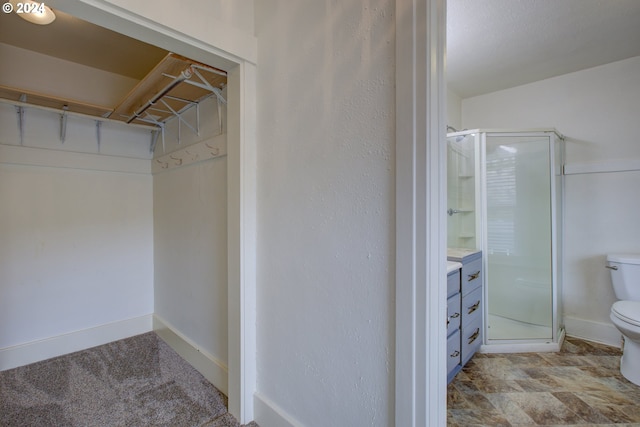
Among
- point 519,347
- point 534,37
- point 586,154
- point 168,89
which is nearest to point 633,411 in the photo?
point 519,347

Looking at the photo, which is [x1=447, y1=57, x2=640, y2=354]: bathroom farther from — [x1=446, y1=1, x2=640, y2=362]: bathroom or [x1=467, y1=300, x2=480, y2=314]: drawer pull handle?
[x1=467, y1=300, x2=480, y2=314]: drawer pull handle

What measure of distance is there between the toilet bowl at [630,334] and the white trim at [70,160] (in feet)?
12.3

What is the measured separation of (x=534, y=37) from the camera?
1.94 metres

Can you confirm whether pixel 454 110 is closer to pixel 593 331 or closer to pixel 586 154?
pixel 586 154

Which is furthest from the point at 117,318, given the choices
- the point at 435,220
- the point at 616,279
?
the point at 616,279

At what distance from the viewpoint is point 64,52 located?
2.15m

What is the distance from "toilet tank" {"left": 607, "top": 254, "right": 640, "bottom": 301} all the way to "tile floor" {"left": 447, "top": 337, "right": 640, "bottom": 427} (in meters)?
0.49

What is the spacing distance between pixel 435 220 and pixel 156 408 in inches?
71.2

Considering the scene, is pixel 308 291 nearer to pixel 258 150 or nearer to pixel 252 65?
pixel 258 150

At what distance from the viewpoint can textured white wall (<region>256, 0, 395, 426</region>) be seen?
0.98 m

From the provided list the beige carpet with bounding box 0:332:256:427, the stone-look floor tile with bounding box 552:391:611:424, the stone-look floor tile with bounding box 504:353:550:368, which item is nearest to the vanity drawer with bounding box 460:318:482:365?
the stone-look floor tile with bounding box 504:353:550:368

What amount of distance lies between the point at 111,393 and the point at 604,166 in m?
3.94

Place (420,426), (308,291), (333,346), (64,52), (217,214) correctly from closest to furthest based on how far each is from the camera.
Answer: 1. (420,426)
2. (333,346)
3. (308,291)
4. (217,214)
5. (64,52)

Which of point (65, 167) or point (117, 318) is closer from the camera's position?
point (65, 167)
